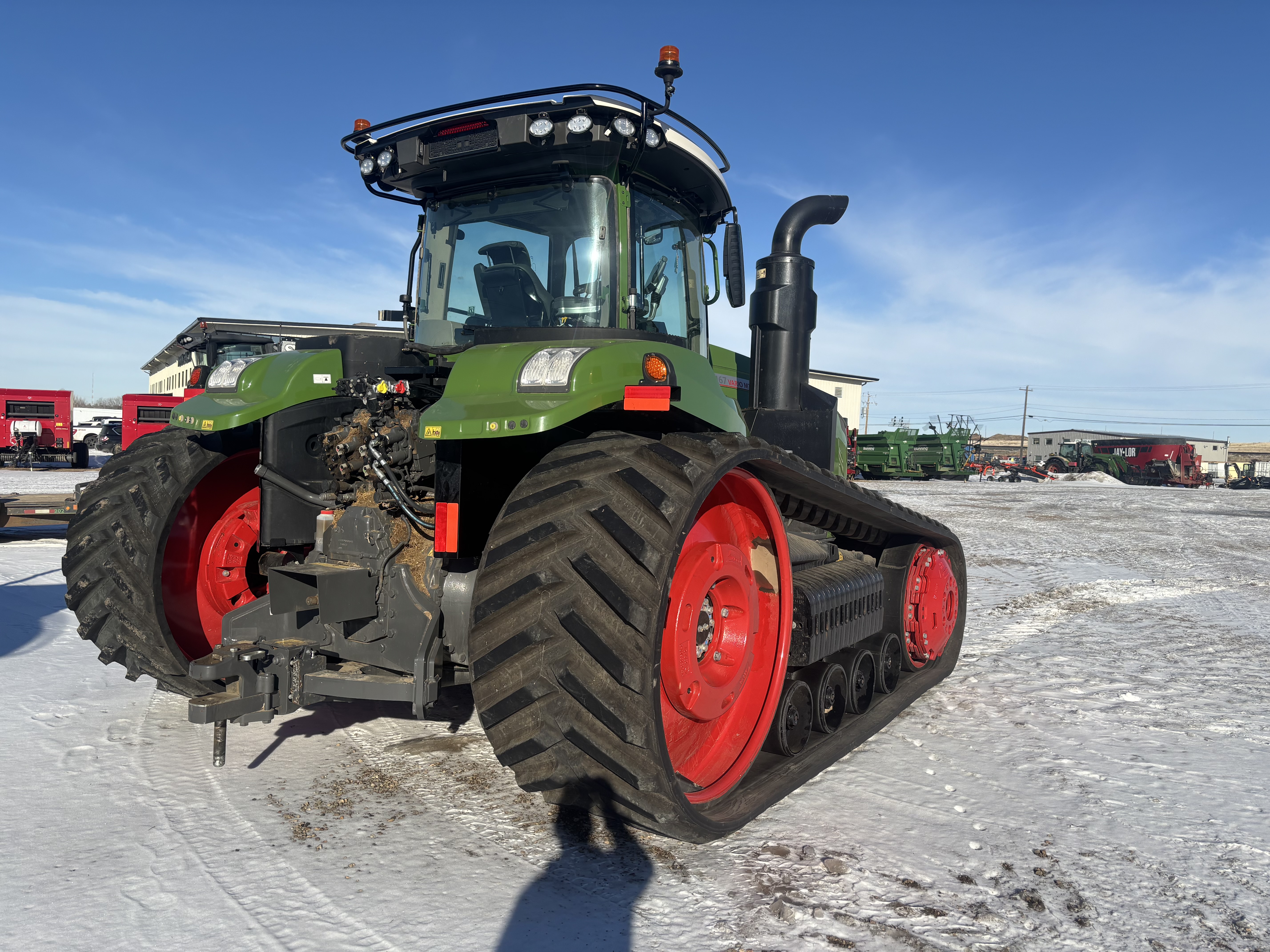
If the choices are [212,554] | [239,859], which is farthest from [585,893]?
[212,554]

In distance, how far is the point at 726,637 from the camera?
12.1 feet

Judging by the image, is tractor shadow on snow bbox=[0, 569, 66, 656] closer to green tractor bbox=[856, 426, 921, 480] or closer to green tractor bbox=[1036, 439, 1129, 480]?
green tractor bbox=[856, 426, 921, 480]

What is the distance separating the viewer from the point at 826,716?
4.37 metres

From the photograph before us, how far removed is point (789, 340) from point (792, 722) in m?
2.47

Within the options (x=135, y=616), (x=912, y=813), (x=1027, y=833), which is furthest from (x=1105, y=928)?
(x=135, y=616)

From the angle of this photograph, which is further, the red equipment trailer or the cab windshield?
the red equipment trailer

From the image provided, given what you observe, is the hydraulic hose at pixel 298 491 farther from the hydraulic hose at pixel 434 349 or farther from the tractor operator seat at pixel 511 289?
the tractor operator seat at pixel 511 289

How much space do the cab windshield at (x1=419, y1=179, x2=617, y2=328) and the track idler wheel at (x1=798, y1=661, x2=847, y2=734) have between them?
6.74 feet

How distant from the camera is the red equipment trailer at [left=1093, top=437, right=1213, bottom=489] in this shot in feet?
149

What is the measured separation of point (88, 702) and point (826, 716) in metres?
3.79

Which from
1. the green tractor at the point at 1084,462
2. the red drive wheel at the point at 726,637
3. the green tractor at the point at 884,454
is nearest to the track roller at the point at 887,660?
the red drive wheel at the point at 726,637

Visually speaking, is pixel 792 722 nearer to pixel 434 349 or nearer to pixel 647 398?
pixel 647 398

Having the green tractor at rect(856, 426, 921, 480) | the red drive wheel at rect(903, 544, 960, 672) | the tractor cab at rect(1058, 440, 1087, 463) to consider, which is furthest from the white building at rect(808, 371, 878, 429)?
the red drive wheel at rect(903, 544, 960, 672)

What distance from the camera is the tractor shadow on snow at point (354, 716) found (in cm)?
403
